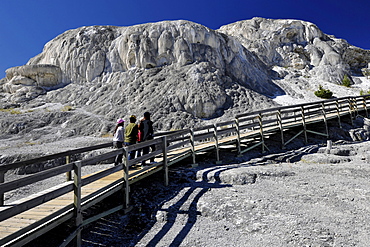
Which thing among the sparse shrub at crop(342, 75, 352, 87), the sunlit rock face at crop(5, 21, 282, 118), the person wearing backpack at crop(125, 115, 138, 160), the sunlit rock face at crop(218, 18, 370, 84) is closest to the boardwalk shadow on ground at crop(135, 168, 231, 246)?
the person wearing backpack at crop(125, 115, 138, 160)

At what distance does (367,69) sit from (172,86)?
47371 millimetres

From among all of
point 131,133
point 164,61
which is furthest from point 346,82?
point 131,133

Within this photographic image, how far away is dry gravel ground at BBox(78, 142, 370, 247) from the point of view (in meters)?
4.59

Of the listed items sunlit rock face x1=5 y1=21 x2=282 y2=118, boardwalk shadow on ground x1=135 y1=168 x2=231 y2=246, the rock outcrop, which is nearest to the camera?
boardwalk shadow on ground x1=135 y1=168 x2=231 y2=246

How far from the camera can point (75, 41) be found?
38.7 metres

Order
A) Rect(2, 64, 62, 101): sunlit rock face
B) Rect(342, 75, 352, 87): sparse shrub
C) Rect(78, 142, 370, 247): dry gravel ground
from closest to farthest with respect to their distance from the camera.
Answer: Rect(78, 142, 370, 247): dry gravel ground, Rect(2, 64, 62, 101): sunlit rock face, Rect(342, 75, 352, 87): sparse shrub

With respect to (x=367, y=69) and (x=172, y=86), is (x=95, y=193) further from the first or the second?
(x=367, y=69)

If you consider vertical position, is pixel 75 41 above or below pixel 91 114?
above

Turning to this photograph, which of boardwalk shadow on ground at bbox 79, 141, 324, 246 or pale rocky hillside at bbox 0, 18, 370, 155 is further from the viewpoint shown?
pale rocky hillside at bbox 0, 18, 370, 155

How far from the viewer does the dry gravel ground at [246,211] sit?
4.59 metres

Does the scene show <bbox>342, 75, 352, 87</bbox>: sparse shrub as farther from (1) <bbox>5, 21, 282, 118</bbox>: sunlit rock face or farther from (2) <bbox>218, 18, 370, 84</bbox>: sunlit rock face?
(1) <bbox>5, 21, 282, 118</bbox>: sunlit rock face

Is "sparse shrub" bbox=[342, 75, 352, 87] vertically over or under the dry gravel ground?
over

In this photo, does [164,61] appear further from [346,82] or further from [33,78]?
[346,82]

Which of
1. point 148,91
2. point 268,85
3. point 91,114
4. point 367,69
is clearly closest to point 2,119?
point 91,114
